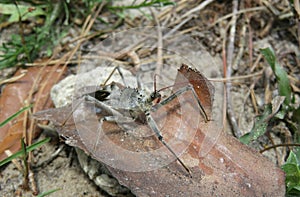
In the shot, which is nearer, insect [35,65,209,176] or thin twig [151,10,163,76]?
insect [35,65,209,176]

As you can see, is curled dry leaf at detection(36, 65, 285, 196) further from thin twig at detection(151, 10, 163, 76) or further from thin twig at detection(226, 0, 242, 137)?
thin twig at detection(151, 10, 163, 76)

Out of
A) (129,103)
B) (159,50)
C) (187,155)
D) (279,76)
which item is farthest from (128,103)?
(279,76)

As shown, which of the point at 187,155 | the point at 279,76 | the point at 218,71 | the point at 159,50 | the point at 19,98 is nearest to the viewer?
the point at 187,155

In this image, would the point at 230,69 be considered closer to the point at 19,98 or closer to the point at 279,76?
the point at 279,76

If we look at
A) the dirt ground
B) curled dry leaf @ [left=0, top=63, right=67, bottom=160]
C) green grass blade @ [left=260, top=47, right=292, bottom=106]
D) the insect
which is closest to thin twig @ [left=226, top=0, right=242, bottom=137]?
the dirt ground

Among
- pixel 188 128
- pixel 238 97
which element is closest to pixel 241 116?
pixel 238 97

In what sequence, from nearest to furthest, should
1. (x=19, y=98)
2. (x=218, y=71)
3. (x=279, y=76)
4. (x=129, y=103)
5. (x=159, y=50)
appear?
(x=129, y=103) → (x=279, y=76) → (x=19, y=98) → (x=218, y=71) → (x=159, y=50)
